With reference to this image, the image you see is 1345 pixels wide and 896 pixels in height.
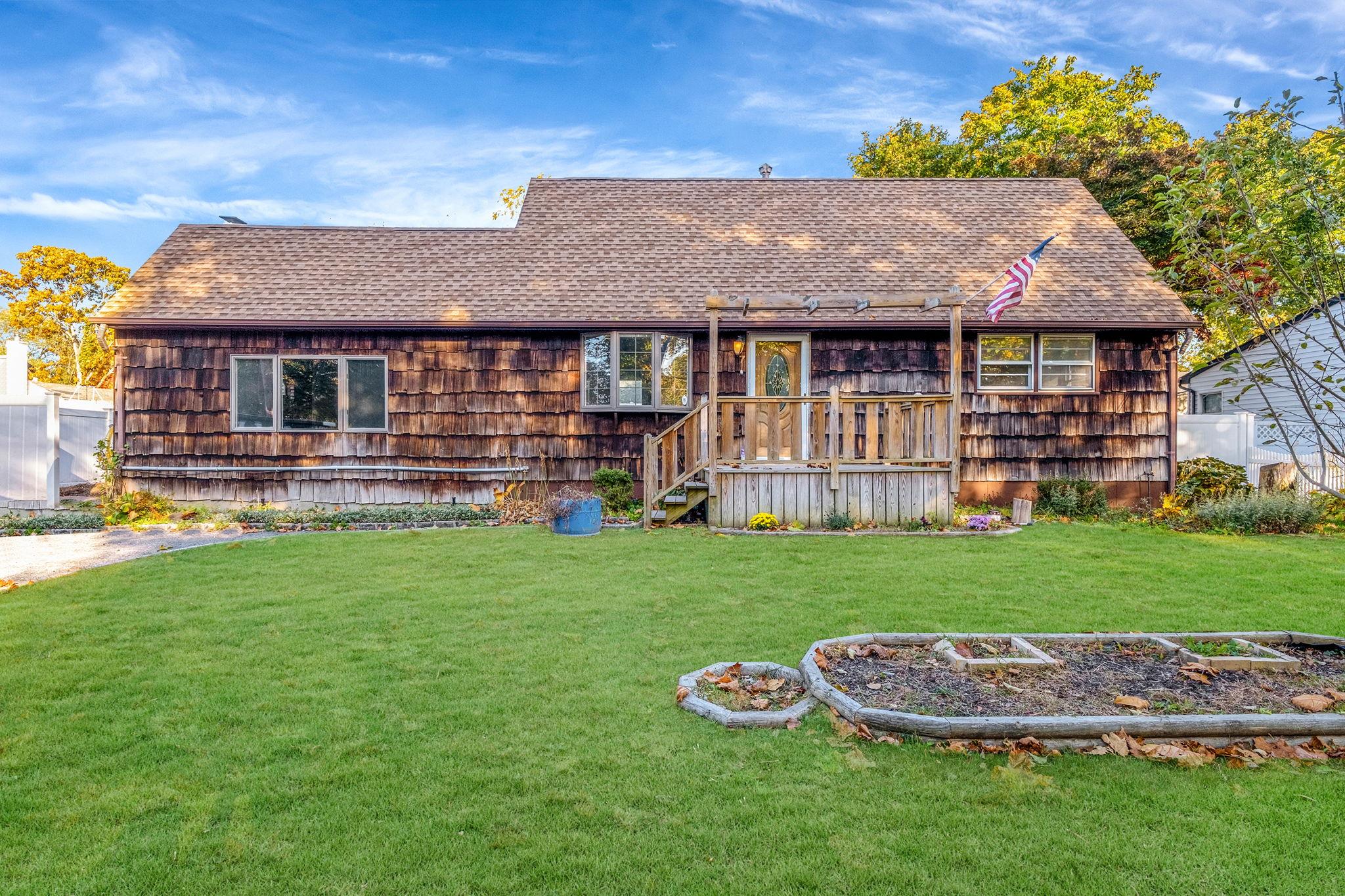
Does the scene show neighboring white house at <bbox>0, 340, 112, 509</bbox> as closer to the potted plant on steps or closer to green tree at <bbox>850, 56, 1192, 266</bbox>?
the potted plant on steps

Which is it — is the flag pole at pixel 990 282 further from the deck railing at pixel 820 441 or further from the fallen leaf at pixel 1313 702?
the fallen leaf at pixel 1313 702

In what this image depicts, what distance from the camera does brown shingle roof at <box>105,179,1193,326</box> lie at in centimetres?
1060

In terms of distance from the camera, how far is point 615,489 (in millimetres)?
9898

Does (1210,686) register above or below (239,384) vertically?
below

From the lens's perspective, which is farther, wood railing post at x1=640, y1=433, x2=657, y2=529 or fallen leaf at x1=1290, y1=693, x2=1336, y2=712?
wood railing post at x1=640, y1=433, x2=657, y2=529

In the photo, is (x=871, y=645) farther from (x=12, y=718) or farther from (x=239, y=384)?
(x=239, y=384)

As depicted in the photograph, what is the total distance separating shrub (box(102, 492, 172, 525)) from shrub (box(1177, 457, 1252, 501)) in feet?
51.8

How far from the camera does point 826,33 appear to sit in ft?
51.6

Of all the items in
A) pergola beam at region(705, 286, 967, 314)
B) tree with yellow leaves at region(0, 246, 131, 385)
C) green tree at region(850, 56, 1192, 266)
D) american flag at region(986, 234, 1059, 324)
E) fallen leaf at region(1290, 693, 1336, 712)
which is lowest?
fallen leaf at region(1290, 693, 1336, 712)

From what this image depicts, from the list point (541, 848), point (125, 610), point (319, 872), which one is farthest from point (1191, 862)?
point (125, 610)

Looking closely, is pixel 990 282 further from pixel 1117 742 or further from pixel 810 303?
pixel 1117 742

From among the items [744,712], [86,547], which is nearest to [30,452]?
[86,547]

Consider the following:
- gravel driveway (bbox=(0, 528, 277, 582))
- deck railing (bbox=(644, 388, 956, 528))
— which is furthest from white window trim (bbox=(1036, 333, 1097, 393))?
gravel driveway (bbox=(0, 528, 277, 582))

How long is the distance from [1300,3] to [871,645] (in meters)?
18.0
